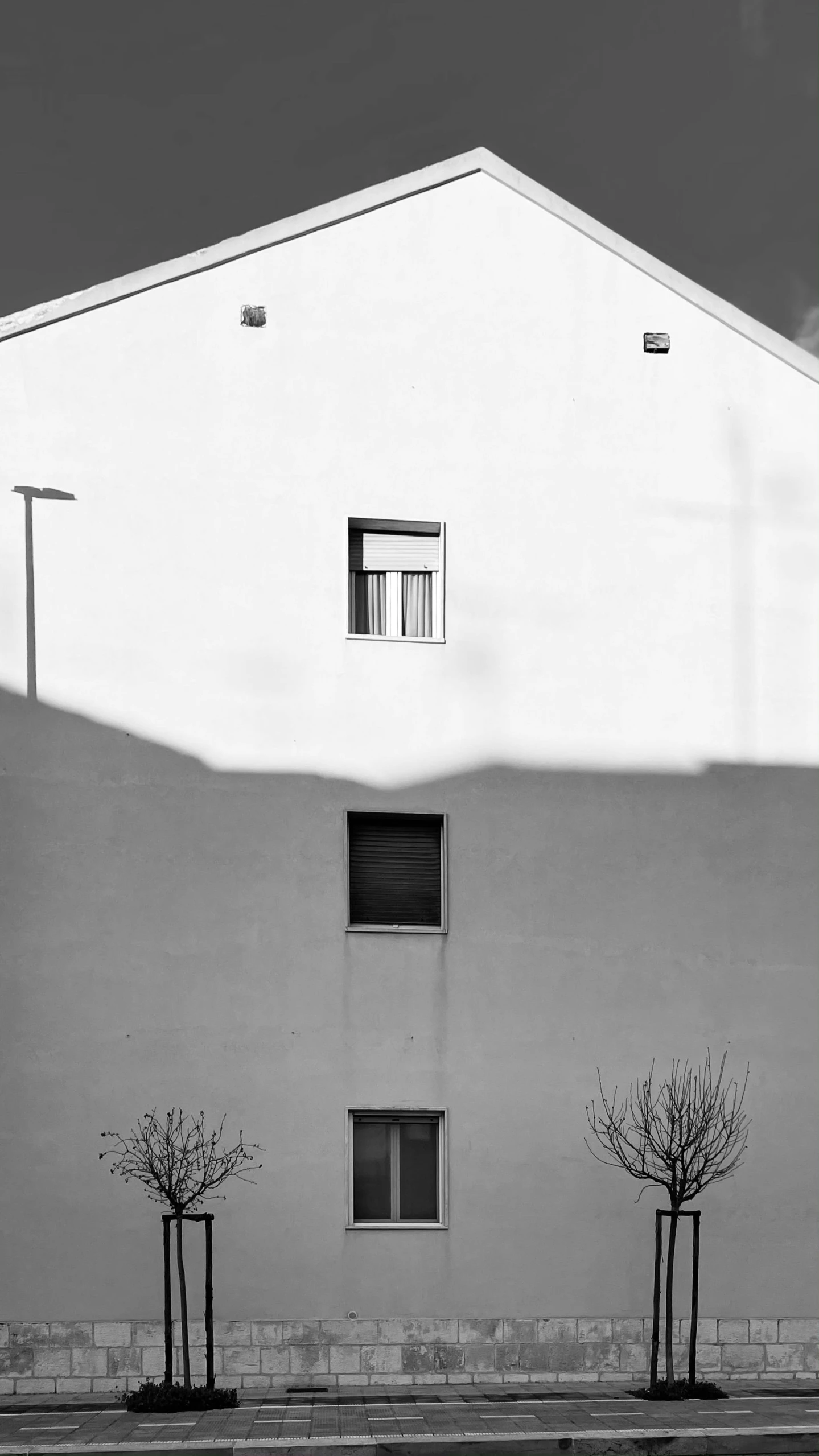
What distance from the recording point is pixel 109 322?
17234 mm

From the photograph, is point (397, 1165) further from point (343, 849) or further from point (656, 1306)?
point (343, 849)

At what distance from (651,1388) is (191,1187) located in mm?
5047

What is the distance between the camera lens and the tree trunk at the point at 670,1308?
1521cm

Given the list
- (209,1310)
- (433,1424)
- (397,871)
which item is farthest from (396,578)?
(433,1424)

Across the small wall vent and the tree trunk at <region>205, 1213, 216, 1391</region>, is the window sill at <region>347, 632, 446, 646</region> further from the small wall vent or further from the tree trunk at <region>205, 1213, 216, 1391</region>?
the tree trunk at <region>205, 1213, 216, 1391</region>

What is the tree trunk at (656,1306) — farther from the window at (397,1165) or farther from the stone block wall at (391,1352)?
the window at (397,1165)

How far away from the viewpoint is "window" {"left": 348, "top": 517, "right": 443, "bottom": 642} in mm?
17469

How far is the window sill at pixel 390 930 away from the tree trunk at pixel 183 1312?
3.51 metres

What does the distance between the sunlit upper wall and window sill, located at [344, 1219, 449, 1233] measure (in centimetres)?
476

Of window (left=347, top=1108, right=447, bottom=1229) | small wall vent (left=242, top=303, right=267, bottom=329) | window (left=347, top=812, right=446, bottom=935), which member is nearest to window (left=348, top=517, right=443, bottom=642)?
window (left=347, top=812, right=446, bottom=935)

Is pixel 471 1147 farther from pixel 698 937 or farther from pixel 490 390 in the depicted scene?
pixel 490 390

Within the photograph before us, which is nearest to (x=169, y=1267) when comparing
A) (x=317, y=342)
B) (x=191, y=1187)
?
(x=191, y=1187)

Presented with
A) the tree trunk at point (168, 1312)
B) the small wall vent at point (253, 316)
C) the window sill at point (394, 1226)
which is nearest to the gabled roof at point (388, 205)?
the small wall vent at point (253, 316)

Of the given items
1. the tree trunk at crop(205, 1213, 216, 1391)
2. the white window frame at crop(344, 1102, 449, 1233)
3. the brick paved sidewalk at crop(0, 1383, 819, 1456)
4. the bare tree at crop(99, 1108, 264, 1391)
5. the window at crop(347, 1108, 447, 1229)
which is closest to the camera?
the brick paved sidewalk at crop(0, 1383, 819, 1456)
